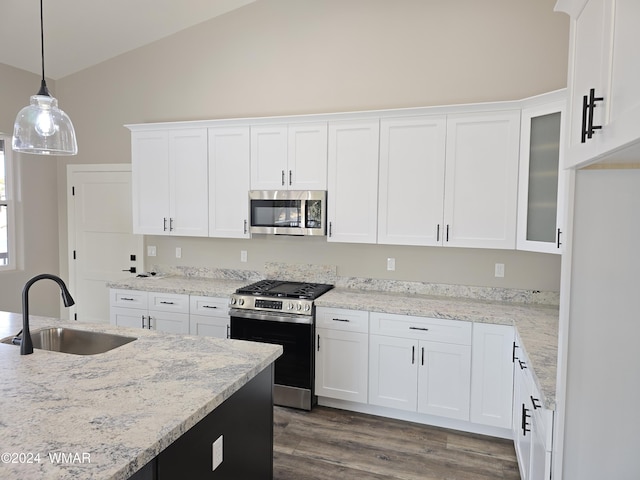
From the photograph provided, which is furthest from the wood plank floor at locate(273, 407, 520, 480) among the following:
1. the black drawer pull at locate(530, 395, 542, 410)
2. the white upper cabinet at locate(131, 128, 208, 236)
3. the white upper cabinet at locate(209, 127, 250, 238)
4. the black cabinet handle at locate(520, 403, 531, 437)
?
the white upper cabinet at locate(131, 128, 208, 236)

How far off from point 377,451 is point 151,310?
2399 mm

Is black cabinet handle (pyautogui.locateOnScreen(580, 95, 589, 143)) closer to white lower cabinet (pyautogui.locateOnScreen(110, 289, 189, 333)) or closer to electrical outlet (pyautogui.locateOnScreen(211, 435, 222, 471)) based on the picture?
electrical outlet (pyautogui.locateOnScreen(211, 435, 222, 471))

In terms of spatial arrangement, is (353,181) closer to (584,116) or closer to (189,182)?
(189,182)

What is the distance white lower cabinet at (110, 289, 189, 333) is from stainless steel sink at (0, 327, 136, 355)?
150 cm

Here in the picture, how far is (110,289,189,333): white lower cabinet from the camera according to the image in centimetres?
405

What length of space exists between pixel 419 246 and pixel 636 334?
90.9 inches

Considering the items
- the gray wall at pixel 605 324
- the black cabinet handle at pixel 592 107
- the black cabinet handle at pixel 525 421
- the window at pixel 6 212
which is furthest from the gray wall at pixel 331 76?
the black cabinet handle at pixel 592 107

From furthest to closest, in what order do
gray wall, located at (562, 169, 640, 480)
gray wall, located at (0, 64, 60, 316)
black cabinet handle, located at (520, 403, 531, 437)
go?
gray wall, located at (0, 64, 60, 316) → black cabinet handle, located at (520, 403, 531, 437) → gray wall, located at (562, 169, 640, 480)

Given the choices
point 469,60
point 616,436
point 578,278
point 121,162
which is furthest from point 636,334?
point 121,162

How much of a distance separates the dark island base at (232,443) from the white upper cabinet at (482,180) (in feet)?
6.50

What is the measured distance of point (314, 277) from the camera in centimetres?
424

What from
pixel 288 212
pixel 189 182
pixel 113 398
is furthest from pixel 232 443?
pixel 189 182

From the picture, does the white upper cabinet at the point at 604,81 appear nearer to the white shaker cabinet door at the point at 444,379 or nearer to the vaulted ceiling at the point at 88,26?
the white shaker cabinet door at the point at 444,379

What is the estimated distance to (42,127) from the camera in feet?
7.52
